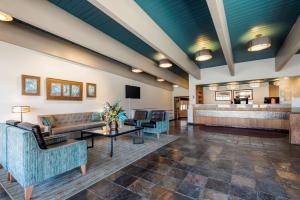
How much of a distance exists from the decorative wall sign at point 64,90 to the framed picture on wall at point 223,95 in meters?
8.22

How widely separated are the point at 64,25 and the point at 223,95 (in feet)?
30.4

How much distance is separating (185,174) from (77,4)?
3818mm

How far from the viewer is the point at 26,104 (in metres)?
4.15

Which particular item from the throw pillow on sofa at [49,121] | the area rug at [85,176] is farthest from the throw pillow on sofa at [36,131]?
the throw pillow on sofa at [49,121]

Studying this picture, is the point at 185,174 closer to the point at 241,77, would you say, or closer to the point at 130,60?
the point at 130,60

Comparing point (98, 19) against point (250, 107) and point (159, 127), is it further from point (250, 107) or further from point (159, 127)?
point (250, 107)

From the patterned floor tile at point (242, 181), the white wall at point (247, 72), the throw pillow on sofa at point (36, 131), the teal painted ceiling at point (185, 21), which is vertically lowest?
the patterned floor tile at point (242, 181)

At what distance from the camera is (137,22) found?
9.55ft

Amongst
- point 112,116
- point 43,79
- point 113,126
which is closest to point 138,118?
point 113,126

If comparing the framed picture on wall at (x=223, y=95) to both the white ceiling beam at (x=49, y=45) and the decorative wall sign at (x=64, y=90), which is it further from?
the decorative wall sign at (x=64, y=90)

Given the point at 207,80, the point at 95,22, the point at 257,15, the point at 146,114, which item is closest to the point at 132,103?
the point at 146,114

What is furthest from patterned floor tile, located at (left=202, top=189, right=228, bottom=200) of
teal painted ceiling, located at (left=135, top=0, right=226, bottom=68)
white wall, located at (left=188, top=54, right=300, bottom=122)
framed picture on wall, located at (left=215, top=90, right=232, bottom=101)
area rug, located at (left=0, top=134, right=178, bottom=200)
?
framed picture on wall, located at (left=215, top=90, right=232, bottom=101)

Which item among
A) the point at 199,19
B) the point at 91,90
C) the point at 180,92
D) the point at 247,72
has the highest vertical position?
the point at 199,19

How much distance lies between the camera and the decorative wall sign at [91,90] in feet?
19.0
